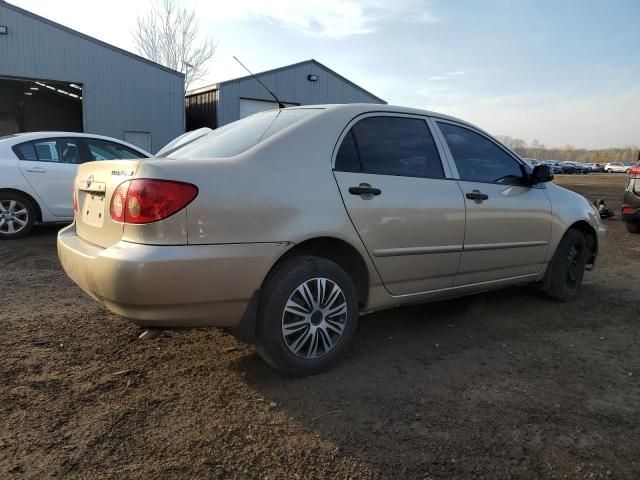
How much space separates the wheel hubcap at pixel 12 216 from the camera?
22.3 feet

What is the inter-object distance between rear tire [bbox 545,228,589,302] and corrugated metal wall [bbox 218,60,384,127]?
1773cm

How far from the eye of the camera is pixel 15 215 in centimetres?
687

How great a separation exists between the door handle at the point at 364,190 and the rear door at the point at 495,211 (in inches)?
34.7

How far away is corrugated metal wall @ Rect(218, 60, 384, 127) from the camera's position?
2127cm

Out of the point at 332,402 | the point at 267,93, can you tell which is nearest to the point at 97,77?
the point at 267,93

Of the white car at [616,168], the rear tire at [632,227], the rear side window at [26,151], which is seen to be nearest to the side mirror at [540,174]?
the rear tire at [632,227]

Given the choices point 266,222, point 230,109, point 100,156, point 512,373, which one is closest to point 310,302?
point 266,222

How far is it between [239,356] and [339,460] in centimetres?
124

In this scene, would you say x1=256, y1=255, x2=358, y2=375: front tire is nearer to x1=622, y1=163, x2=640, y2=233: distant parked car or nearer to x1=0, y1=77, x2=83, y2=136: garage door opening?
x1=622, y1=163, x2=640, y2=233: distant parked car

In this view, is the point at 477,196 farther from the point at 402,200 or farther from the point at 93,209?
the point at 93,209

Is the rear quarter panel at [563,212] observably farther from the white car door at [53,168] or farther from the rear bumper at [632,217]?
the white car door at [53,168]

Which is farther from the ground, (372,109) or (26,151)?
(372,109)

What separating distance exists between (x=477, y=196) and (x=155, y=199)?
7.81 feet

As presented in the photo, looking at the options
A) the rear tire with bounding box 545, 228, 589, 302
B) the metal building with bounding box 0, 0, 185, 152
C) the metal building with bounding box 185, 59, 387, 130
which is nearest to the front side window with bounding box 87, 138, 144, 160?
the rear tire with bounding box 545, 228, 589, 302
